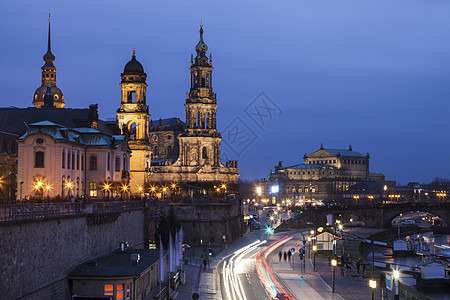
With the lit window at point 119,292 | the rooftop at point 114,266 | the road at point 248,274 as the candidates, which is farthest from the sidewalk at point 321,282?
the lit window at point 119,292

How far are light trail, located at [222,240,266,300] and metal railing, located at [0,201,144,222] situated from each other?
11.8m

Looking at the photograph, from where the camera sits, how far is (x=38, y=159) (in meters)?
64.4

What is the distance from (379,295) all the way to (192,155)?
74365mm

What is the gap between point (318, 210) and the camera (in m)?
127

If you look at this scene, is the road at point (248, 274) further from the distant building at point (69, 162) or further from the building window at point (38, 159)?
the building window at point (38, 159)

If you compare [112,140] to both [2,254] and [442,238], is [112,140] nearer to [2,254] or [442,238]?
[2,254]

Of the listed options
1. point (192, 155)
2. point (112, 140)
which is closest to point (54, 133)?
point (112, 140)

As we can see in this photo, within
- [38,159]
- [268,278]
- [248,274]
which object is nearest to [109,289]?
[268,278]

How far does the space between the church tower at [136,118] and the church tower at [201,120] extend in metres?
9.73

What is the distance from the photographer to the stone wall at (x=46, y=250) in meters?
31.5

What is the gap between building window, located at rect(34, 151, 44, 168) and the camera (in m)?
64.2

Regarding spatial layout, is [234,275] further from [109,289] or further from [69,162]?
[69,162]

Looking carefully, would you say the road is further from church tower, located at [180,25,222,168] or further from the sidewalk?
church tower, located at [180,25,222,168]

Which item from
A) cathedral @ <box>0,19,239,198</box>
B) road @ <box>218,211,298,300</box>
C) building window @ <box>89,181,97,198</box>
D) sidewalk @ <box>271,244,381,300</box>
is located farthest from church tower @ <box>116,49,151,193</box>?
sidewalk @ <box>271,244,381,300</box>
